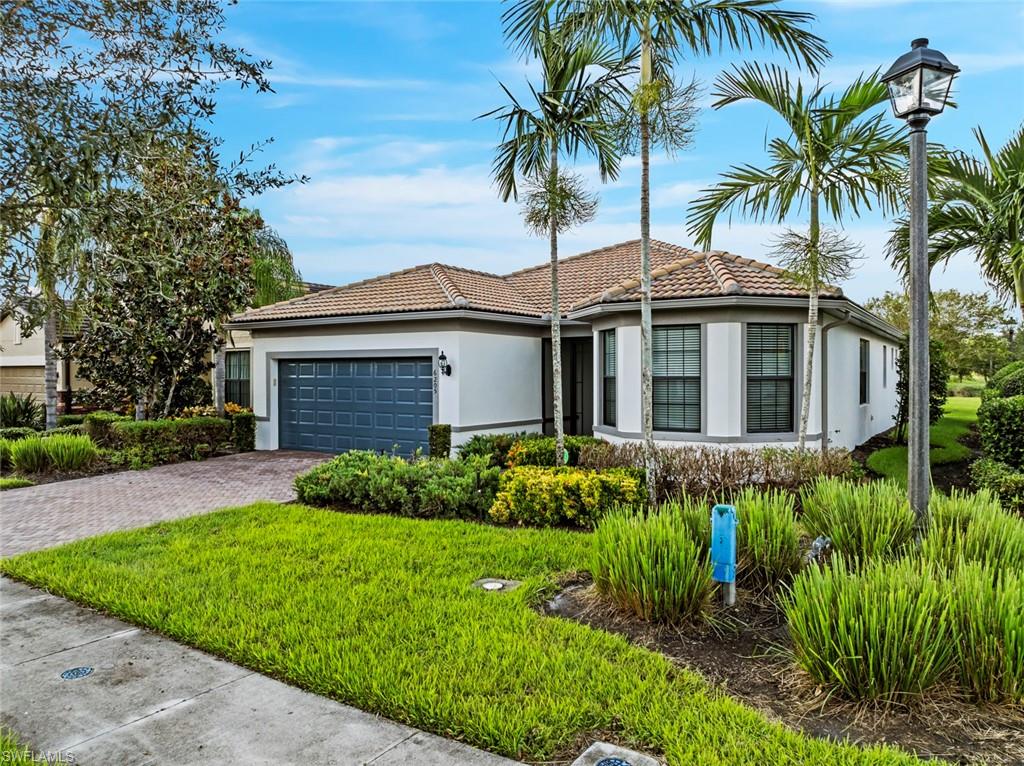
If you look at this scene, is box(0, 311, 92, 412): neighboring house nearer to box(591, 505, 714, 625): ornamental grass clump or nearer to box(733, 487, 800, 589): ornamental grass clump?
box(591, 505, 714, 625): ornamental grass clump

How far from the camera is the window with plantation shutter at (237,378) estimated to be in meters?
18.9

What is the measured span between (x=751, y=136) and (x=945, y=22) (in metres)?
2.75

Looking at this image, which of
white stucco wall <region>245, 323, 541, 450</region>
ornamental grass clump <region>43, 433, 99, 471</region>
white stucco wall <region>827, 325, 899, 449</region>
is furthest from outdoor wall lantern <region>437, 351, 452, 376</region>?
ornamental grass clump <region>43, 433, 99, 471</region>

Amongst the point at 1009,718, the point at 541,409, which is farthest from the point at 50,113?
the point at 541,409

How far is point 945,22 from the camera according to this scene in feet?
27.3

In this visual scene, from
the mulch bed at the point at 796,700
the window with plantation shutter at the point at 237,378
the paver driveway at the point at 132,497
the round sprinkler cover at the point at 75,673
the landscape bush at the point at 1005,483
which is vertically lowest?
the round sprinkler cover at the point at 75,673

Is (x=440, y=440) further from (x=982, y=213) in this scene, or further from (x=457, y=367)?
(x=982, y=213)

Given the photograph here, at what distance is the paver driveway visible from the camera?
858 cm

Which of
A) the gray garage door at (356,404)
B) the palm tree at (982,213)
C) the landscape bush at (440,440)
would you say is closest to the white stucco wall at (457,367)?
the landscape bush at (440,440)

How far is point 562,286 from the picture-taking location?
17094 mm

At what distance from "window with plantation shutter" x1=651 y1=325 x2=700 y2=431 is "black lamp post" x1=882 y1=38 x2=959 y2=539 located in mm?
6122

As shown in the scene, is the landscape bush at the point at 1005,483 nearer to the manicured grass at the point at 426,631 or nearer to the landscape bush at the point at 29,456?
the manicured grass at the point at 426,631

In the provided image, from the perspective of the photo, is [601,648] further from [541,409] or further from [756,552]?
[541,409]

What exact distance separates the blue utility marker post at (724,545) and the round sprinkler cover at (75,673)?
181 inches
